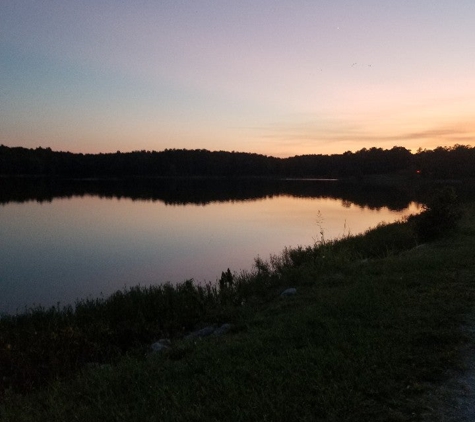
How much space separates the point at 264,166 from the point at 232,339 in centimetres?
12547

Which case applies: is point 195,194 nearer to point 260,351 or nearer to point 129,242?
point 129,242

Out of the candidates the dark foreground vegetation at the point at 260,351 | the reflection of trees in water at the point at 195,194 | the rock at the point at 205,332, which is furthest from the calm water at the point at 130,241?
the reflection of trees in water at the point at 195,194

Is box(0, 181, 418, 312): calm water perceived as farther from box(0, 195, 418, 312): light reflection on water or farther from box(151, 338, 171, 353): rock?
box(151, 338, 171, 353): rock

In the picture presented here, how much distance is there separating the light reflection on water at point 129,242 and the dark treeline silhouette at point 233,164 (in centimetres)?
6608

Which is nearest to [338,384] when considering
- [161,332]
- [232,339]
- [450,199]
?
[232,339]

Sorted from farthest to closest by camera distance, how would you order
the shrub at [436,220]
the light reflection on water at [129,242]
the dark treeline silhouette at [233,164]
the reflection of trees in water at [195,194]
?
the dark treeline silhouette at [233,164] < the reflection of trees in water at [195,194] < the shrub at [436,220] < the light reflection on water at [129,242]

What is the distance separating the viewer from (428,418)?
147 inches

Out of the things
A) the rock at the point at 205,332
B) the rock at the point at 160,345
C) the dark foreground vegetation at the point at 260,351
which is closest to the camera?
the dark foreground vegetation at the point at 260,351

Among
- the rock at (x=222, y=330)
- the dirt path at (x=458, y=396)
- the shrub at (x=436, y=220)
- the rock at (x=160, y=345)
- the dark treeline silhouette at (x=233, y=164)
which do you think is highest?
the dark treeline silhouette at (x=233, y=164)

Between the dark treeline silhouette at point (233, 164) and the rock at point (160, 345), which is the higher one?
the dark treeline silhouette at point (233, 164)

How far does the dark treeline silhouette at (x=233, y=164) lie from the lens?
98188mm

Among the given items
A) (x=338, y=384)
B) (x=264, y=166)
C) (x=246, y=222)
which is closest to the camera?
(x=338, y=384)

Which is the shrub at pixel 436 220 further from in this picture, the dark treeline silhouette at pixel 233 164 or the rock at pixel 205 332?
the dark treeline silhouette at pixel 233 164

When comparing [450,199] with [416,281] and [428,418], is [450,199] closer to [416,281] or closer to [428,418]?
[416,281]
